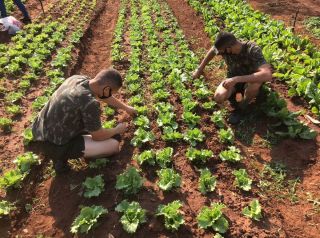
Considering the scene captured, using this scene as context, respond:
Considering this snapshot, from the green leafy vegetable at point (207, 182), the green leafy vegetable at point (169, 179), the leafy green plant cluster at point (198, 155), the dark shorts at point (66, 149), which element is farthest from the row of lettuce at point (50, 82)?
the green leafy vegetable at point (207, 182)

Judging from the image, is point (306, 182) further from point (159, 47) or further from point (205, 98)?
point (159, 47)

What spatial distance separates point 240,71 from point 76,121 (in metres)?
3.36

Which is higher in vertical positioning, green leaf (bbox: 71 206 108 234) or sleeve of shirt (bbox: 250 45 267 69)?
sleeve of shirt (bbox: 250 45 267 69)

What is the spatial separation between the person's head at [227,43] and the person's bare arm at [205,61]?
2.79 ft

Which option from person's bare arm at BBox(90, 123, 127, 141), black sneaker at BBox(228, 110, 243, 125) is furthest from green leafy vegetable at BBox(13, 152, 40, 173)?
black sneaker at BBox(228, 110, 243, 125)

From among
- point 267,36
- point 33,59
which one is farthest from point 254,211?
point 33,59

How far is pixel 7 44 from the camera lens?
1057 centimetres

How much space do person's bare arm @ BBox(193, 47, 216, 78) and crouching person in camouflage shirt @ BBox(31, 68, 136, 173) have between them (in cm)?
263

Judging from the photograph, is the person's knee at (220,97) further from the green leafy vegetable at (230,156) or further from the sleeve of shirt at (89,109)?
the sleeve of shirt at (89,109)

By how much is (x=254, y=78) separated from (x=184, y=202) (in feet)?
8.34

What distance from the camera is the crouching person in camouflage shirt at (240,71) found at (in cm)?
589

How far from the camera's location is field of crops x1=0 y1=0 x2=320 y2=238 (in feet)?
14.8

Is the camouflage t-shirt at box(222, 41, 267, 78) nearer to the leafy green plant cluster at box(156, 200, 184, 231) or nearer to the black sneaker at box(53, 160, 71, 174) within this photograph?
the leafy green plant cluster at box(156, 200, 184, 231)

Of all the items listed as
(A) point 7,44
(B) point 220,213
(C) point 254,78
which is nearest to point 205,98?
(C) point 254,78
